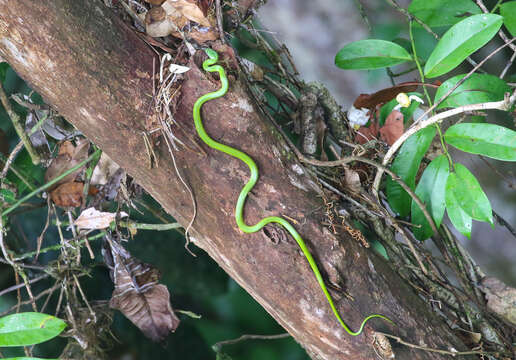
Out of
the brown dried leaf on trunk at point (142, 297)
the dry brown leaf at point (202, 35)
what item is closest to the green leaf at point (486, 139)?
the dry brown leaf at point (202, 35)

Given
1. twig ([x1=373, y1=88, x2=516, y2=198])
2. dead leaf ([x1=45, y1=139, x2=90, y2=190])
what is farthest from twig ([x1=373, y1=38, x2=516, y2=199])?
dead leaf ([x1=45, y1=139, x2=90, y2=190])

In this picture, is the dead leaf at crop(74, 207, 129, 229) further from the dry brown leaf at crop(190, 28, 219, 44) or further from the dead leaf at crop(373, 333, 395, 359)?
the dead leaf at crop(373, 333, 395, 359)

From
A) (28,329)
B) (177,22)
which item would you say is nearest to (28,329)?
(28,329)

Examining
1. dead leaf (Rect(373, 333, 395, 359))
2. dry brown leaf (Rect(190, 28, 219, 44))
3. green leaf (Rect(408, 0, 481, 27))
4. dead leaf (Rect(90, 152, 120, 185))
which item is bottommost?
dead leaf (Rect(373, 333, 395, 359))

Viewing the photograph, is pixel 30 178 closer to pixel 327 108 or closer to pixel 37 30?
pixel 37 30

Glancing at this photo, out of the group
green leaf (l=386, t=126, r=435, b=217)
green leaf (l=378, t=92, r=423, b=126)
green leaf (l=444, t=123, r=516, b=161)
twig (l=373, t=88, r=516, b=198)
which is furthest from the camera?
green leaf (l=378, t=92, r=423, b=126)
